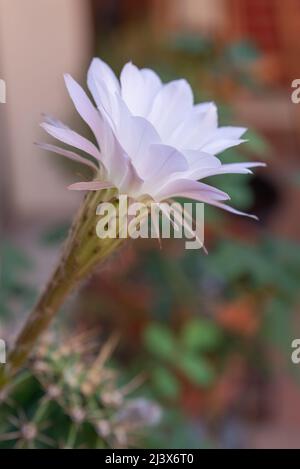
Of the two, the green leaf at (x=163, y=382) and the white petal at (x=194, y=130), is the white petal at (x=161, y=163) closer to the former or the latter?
the white petal at (x=194, y=130)

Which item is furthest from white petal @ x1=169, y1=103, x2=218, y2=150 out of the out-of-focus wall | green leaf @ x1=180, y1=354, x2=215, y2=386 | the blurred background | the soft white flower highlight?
the out-of-focus wall

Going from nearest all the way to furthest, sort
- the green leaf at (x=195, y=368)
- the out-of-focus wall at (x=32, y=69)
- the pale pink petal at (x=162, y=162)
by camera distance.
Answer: the pale pink petal at (x=162, y=162)
the green leaf at (x=195, y=368)
the out-of-focus wall at (x=32, y=69)

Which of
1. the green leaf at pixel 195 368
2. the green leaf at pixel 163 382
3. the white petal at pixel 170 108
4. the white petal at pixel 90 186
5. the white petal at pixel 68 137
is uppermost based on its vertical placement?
the white petal at pixel 170 108

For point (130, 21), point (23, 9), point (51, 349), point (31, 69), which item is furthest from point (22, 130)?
point (51, 349)

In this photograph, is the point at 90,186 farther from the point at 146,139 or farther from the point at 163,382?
the point at 163,382

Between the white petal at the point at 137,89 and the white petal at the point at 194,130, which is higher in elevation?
the white petal at the point at 137,89

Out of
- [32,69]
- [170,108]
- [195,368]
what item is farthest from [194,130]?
[32,69]

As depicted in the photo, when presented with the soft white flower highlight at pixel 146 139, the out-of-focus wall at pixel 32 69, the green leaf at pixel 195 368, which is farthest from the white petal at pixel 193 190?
the out-of-focus wall at pixel 32 69

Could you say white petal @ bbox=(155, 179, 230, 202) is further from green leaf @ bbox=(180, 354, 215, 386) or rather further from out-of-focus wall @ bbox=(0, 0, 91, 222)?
out-of-focus wall @ bbox=(0, 0, 91, 222)

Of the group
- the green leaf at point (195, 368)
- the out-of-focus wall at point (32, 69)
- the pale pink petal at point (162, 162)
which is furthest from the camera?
the out-of-focus wall at point (32, 69)
